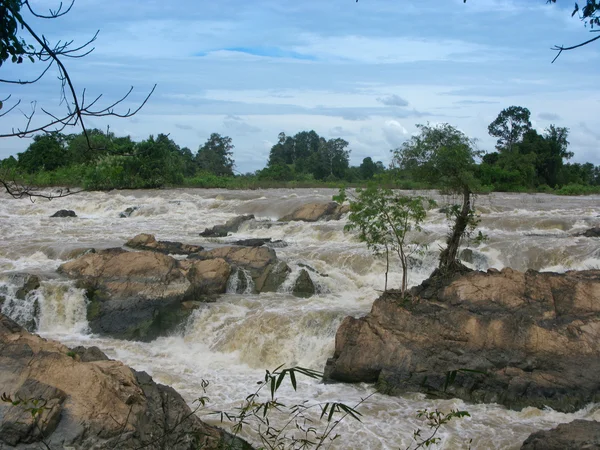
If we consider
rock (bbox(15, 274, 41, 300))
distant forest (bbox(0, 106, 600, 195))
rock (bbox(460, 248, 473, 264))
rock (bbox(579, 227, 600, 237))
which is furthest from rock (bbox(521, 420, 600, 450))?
distant forest (bbox(0, 106, 600, 195))

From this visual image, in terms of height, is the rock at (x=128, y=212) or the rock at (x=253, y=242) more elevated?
the rock at (x=128, y=212)

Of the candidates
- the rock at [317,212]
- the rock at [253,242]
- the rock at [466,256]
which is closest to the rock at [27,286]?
the rock at [253,242]

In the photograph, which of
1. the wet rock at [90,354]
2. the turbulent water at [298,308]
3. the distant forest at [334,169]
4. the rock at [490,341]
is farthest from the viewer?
the distant forest at [334,169]

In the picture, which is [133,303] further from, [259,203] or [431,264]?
[259,203]

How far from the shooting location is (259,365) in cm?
1013

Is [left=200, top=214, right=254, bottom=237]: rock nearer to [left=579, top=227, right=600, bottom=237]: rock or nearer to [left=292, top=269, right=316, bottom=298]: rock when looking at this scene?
[left=292, top=269, right=316, bottom=298]: rock

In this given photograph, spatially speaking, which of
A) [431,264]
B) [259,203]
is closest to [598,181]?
[259,203]

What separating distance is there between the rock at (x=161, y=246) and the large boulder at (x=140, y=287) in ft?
7.86

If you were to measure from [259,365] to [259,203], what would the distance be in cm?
1448

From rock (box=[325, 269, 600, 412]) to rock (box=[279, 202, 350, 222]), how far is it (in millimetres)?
10755

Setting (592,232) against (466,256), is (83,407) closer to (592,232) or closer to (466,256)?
(466,256)

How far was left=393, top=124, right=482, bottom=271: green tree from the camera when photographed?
10219mm

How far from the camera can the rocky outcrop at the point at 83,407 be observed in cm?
484

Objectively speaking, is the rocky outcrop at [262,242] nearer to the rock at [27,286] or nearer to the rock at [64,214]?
the rock at [27,286]
